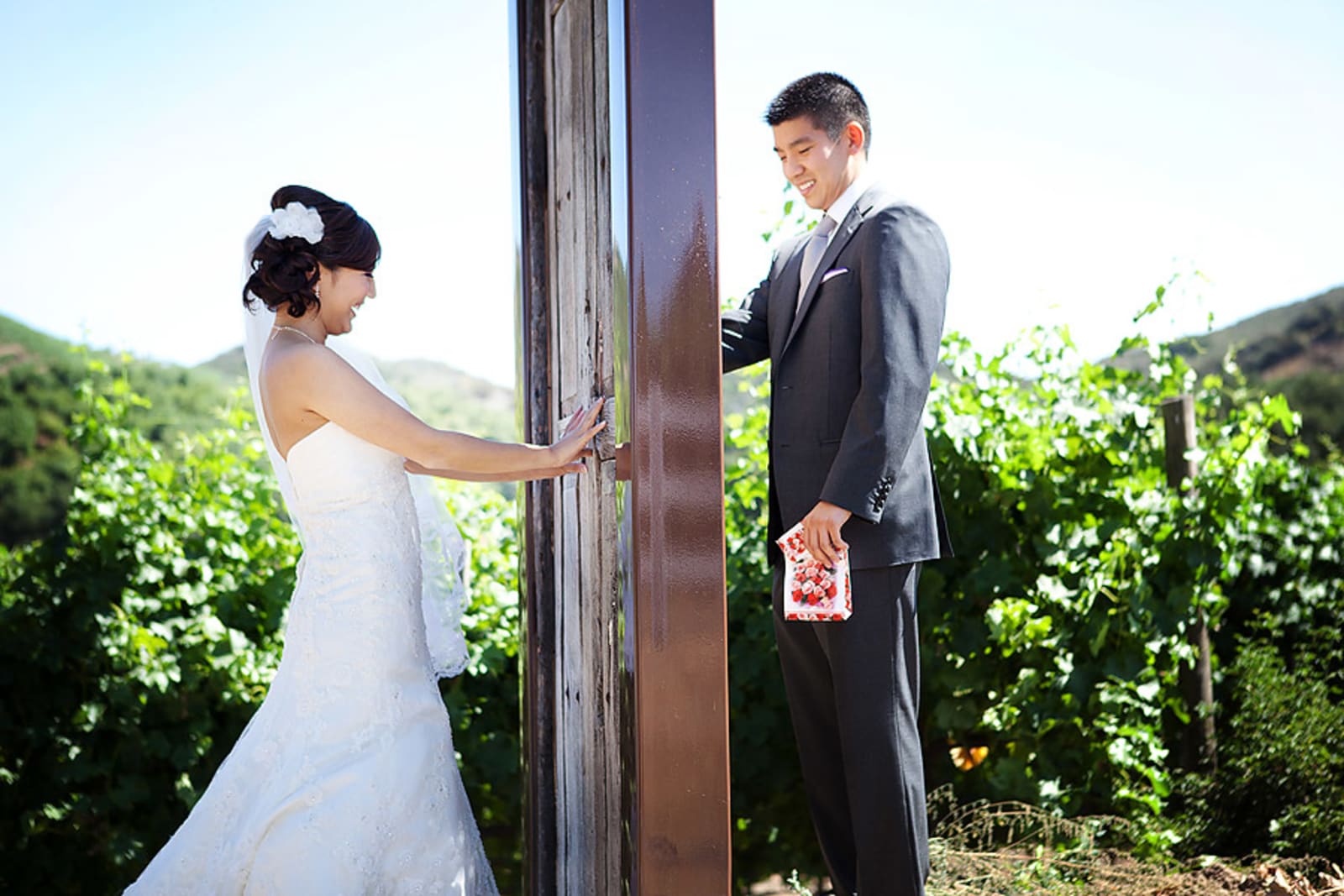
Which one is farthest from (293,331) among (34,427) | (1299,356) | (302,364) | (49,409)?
(1299,356)

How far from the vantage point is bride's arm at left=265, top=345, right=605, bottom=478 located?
219 cm

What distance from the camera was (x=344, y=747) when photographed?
219 centimetres

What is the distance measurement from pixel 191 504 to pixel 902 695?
2.43 m

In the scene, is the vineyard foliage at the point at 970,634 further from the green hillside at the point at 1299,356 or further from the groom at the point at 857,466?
the green hillside at the point at 1299,356

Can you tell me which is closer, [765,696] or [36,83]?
[765,696]

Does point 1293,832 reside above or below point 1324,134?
below

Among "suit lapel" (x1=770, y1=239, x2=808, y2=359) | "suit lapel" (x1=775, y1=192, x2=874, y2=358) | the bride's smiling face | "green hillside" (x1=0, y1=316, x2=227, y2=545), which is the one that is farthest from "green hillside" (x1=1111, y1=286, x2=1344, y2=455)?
"green hillside" (x1=0, y1=316, x2=227, y2=545)

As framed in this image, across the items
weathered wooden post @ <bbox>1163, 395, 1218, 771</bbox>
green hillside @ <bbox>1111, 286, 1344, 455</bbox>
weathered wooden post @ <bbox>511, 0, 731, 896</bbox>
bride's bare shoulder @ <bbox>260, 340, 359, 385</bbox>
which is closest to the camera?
weathered wooden post @ <bbox>511, 0, 731, 896</bbox>

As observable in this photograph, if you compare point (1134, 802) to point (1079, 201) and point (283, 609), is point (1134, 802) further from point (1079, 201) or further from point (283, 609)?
point (1079, 201)

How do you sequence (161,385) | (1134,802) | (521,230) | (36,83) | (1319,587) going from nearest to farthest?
1. (521,230)
2. (1134,802)
3. (1319,587)
4. (36,83)
5. (161,385)

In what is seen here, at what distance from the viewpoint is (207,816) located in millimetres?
2230

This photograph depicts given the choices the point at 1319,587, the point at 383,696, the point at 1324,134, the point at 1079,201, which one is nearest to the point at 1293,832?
the point at 1319,587

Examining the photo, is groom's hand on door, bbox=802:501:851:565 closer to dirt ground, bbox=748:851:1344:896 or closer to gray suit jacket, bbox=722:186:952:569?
gray suit jacket, bbox=722:186:952:569

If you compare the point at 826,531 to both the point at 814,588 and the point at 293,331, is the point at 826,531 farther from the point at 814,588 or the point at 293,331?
the point at 293,331
